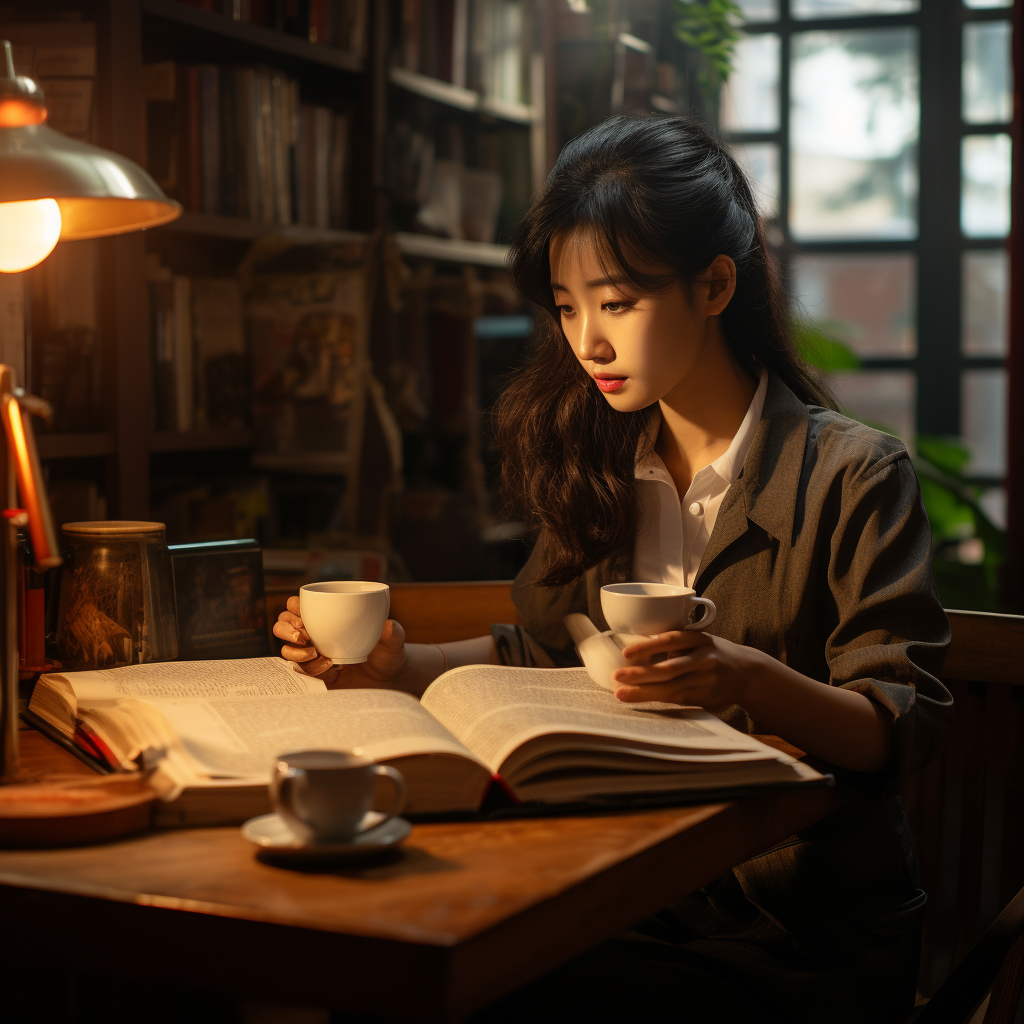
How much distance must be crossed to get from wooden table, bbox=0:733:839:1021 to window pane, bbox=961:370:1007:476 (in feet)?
11.6

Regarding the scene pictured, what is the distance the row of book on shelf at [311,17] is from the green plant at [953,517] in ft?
4.75

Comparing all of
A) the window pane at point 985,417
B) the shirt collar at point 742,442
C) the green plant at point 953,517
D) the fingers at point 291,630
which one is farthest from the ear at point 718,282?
the window pane at point 985,417

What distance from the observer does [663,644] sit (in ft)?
2.92

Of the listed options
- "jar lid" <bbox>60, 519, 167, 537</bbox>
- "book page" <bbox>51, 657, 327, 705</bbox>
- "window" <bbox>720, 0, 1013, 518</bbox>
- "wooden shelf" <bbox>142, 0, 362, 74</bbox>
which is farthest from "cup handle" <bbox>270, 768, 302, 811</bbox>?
"window" <bbox>720, 0, 1013, 518</bbox>

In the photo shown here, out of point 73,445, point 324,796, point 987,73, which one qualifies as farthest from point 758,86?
point 324,796

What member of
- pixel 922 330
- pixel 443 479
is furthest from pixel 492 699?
pixel 922 330

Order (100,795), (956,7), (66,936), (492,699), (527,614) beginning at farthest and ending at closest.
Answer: (956,7) → (527,614) → (492,699) → (100,795) → (66,936)

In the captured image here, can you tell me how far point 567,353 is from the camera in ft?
4.63

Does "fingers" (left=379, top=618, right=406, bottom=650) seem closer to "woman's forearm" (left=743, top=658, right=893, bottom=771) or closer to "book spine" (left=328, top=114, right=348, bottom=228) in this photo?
"woman's forearm" (left=743, top=658, right=893, bottom=771)

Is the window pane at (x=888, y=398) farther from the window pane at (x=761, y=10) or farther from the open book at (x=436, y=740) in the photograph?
the open book at (x=436, y=740)

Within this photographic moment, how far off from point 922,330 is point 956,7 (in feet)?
3.57

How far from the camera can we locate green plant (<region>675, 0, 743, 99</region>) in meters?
2.69

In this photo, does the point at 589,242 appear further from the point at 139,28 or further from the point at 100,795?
the point at 139,28

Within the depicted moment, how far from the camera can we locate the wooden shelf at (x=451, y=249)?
252cm
